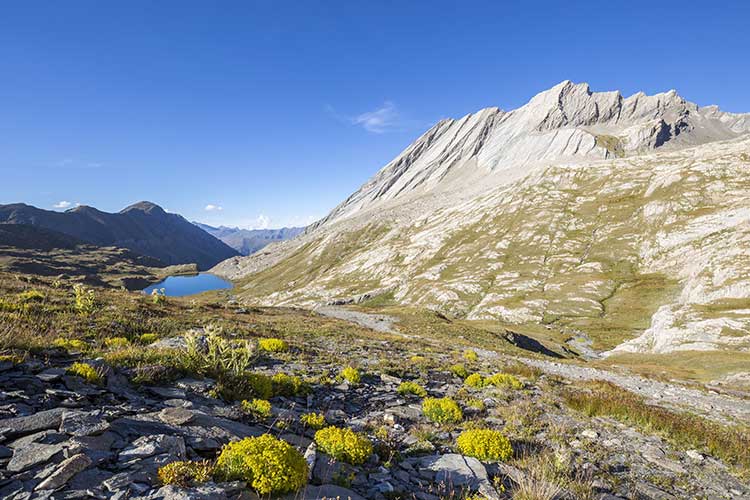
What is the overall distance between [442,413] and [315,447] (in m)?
5.52

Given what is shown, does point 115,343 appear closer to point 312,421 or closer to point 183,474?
point 312,421

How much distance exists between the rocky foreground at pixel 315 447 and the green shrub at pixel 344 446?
0.32m

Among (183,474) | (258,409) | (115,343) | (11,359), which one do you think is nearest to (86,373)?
(11,359)

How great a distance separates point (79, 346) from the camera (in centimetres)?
1181

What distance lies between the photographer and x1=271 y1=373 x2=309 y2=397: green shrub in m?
11.4

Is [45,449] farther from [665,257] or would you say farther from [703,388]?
[665,257]

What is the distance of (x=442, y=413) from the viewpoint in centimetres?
1144

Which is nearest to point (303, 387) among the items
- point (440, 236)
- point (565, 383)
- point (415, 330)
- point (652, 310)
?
point (565, 383)

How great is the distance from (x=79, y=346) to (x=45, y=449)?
28.5 feet

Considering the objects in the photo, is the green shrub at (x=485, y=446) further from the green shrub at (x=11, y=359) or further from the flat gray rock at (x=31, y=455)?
the green shrub at (x=11, y=359)

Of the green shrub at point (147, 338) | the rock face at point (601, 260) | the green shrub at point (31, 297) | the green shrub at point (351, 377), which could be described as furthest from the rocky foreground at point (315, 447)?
the rock face at point (601, 260)

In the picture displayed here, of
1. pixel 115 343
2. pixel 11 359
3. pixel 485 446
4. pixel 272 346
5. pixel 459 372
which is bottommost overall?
pixel 459 372

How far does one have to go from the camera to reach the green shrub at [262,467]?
5.58 meters

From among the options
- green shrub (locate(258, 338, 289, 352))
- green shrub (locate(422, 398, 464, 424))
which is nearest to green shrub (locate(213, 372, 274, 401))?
green shrub (locate(422, 398, 464, 424))
